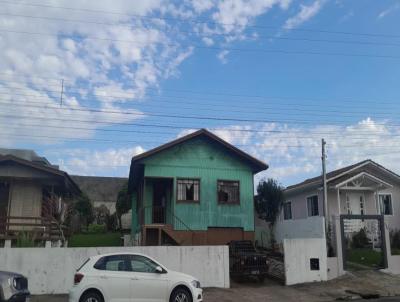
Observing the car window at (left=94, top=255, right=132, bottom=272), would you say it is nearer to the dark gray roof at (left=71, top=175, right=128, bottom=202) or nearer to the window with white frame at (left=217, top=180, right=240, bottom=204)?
the window with white frame at (left=217, top=180, right=240, bottom=204)

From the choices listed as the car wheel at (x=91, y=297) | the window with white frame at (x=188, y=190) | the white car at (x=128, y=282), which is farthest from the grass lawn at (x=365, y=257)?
the car wheel at (x=91, y=297)

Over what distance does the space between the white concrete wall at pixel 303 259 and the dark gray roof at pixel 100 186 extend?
37198 mm

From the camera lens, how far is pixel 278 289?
18656 mm

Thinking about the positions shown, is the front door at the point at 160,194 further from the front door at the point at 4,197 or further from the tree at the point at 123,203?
the tree at the point at 123,203

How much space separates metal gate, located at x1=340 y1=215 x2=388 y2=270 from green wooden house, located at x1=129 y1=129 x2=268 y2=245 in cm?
553

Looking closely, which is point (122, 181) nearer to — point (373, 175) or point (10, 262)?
point (373, 175)

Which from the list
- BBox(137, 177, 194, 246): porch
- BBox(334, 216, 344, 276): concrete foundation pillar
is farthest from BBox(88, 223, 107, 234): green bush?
BBox(334, 216, 344, 276): concrete foundation pillar

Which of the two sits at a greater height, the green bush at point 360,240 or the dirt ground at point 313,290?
the green bush at point 360,240

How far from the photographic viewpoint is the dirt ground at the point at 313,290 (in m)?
16.7

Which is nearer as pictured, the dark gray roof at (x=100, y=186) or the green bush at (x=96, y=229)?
the green bush at (x=96, y=229)

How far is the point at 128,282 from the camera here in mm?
12281

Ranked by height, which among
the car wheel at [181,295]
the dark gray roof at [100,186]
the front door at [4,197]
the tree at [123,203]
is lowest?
the car wheel at [181,295]

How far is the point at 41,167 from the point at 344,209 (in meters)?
18.8

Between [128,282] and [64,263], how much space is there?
18.2 ft
